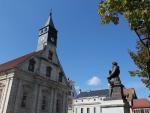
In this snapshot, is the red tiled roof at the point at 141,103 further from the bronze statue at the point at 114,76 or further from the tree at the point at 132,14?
the tree at the point at 132,14

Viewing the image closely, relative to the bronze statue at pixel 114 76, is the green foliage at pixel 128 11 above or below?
above

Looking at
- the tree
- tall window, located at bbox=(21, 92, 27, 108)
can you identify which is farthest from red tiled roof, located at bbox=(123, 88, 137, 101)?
the tree

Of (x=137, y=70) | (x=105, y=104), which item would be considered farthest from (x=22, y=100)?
(x=105, y=104)

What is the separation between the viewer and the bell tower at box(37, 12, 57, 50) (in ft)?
129

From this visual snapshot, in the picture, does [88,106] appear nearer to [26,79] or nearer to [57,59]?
[57,59]

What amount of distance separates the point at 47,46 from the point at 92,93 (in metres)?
31.4

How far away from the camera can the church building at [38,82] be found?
1195 inches

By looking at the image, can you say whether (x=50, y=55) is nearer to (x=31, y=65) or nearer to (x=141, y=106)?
(x=31, y=65)

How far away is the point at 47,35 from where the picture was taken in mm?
39812

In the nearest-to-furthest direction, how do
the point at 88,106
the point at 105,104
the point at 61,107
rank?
the point at 105,104
the point at 61,107
the point at 88,106

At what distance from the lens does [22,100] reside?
31531 millimetres

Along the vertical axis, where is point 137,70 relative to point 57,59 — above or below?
below

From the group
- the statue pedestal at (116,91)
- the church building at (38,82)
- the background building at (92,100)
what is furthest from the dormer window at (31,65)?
the background building at (92,100)

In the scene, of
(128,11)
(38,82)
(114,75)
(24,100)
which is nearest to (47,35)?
(38,82)
